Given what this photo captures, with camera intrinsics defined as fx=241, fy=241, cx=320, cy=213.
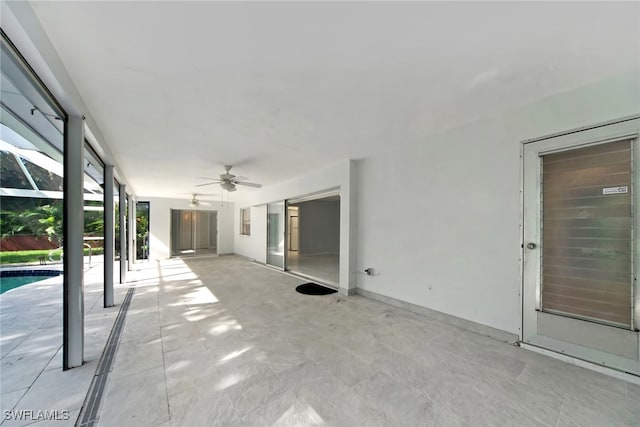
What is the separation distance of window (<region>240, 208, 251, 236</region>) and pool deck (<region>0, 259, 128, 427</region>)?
17.0ft

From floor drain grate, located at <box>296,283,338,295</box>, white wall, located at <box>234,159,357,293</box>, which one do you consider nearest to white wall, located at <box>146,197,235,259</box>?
white wall, located at <box>234,159,357,293</box>

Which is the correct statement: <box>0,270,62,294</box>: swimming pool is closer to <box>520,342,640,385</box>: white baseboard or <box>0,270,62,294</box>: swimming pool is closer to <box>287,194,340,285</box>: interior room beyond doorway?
<box>287,194,340,285</box>: interior room beyond doorway

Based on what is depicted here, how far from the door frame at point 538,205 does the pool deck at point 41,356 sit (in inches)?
151

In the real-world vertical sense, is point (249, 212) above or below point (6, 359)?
above

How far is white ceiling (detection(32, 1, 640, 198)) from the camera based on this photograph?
1.38 m

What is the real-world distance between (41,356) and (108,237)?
1862 millimetres

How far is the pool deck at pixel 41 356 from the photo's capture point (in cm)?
168

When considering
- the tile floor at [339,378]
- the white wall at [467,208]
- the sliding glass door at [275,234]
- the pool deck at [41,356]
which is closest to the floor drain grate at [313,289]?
the white wall at [467,208]

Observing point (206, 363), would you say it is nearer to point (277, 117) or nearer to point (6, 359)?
point (6, 359)

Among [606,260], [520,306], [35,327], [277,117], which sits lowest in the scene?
[35,327]

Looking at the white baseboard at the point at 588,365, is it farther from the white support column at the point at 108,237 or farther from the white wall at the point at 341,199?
the white support column at the point at 108,237

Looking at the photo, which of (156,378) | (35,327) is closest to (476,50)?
(156,378)

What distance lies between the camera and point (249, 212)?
30.0 ft

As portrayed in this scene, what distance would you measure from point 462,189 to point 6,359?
5012 millimetres
